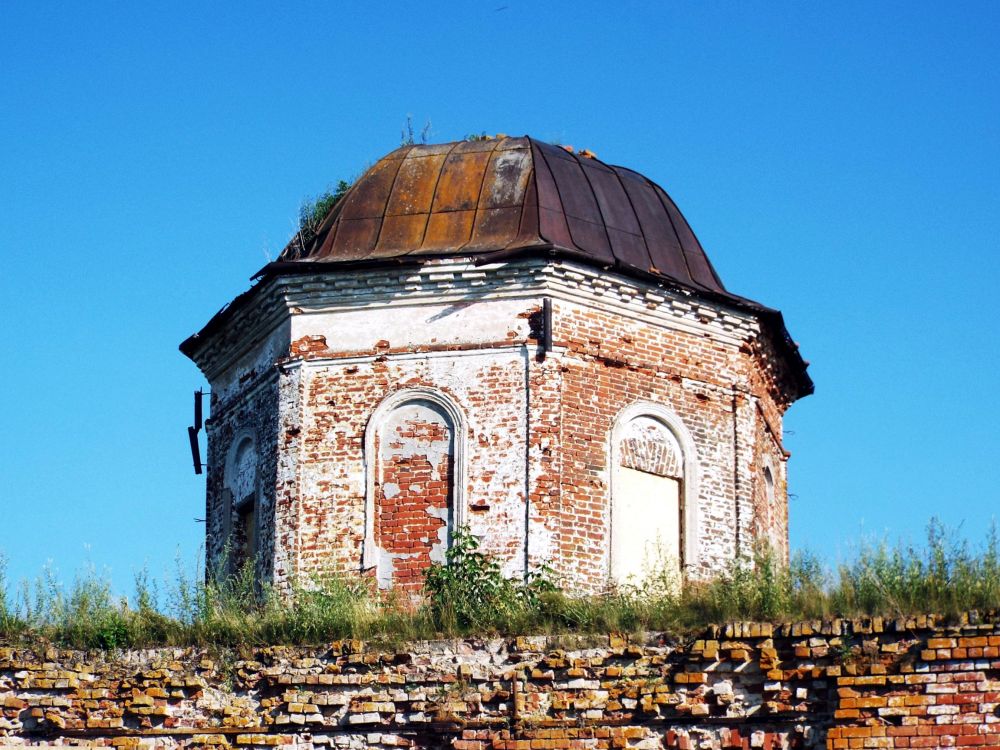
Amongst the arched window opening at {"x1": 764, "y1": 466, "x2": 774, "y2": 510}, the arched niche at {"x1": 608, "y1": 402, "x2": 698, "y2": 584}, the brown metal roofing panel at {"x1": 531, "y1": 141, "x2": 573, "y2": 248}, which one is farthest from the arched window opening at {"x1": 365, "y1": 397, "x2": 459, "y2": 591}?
the arched window opening at {"x1": 764, "y1": 466, "x2": 774, "y2": 510}

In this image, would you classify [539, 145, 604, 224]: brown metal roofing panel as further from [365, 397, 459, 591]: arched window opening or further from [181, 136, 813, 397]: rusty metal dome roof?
[365, 397, 459, 591]: arched window opening

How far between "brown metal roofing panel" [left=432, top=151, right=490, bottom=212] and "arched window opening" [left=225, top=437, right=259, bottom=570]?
2904 millimetres

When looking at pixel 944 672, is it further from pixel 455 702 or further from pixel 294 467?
pixel 294 467

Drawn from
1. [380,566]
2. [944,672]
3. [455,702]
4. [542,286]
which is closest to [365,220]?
[542,286]

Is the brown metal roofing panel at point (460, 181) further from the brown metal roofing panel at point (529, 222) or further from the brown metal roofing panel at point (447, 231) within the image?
the brown metal roofing panel at point (529, 222)

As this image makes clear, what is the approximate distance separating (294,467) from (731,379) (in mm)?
4126

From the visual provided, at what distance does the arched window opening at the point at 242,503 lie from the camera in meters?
17.2

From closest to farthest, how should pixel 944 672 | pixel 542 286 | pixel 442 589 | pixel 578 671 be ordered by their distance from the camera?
pixel 944 672
pixel 578 671
pixel 442 589
pixel 542 286

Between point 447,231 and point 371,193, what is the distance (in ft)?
3.43

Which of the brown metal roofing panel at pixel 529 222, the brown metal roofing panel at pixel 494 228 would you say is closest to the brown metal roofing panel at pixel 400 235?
the brown metal roofing panel at pixel 494 228

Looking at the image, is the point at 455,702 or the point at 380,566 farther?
the point at 380,566

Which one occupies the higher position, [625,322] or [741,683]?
[625,322]

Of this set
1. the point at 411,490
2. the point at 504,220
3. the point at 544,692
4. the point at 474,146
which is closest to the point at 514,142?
the point at 474,146

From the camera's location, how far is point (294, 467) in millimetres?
16562
